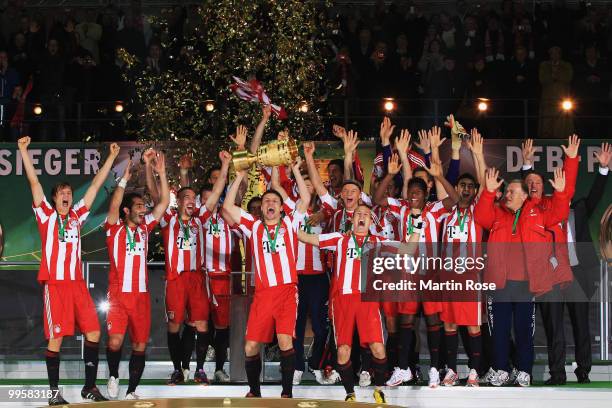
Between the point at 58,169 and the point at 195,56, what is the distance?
7.93 feet

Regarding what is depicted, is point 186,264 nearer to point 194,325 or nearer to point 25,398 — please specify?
point 194,325

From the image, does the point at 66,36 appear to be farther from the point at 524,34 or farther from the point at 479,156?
the point at 479,156

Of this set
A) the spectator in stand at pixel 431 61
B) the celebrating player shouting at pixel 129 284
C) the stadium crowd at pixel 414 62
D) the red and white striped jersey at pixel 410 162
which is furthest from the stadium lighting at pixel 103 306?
the spectator in stand at pixel 431 61

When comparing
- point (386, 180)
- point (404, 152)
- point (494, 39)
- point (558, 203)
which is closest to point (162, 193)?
point (386, 180)

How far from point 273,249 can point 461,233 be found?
1.75m

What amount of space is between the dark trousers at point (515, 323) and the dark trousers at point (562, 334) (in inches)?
11.2

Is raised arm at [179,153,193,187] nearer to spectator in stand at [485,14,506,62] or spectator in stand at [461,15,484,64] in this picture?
spectator in stand at [461,15,484,64]

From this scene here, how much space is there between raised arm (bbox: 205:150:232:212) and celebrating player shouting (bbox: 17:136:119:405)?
39.0 inches

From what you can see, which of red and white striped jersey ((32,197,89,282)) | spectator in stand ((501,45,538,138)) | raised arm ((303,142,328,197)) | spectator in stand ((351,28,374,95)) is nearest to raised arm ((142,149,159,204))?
red and white striped jersey ((32,197,89,282))

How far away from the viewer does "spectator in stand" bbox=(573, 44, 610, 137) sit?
45.5ft

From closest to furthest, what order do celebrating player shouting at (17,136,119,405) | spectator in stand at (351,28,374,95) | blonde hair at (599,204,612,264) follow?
celebrating player shouting at (17,136,119,405) < blonde hair at (599,204,612,264) < spectator in stand at (351,28,374,95)

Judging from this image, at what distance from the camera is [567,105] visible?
13844mm

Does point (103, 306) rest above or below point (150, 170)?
below

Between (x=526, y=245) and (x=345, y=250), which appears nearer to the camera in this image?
(x=345, y=250)
